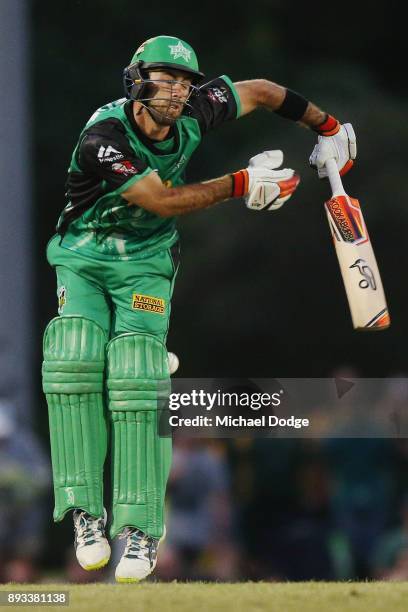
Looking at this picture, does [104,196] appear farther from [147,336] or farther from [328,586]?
[328,586]

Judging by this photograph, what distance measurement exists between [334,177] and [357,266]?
1.41 feet

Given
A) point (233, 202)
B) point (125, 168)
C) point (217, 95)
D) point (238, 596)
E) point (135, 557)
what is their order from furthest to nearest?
point (233, 202) < point (217, 95) < point (238, 596) < point (135, 557) < point (125, 168)

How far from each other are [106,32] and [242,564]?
477 cm

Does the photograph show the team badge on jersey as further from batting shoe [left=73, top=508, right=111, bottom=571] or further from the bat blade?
the bat blade

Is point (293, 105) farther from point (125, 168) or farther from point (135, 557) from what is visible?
point (135, 557)

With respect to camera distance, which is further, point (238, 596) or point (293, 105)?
point (293, 105)

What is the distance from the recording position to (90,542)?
5328mm

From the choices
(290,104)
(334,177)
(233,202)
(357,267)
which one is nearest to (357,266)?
(357,267)

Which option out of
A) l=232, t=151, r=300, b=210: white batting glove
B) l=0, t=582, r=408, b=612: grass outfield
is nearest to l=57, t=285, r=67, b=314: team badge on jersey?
l=232, t=151, r=300, b=210: white batting glove

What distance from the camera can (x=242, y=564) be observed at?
8289 mm

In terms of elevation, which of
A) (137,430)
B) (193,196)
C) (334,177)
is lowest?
(137,430)

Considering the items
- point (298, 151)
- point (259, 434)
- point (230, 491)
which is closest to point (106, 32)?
point (298, 151)

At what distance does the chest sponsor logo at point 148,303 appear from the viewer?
17.7 feet

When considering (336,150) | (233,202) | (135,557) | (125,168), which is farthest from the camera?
(233,202)
